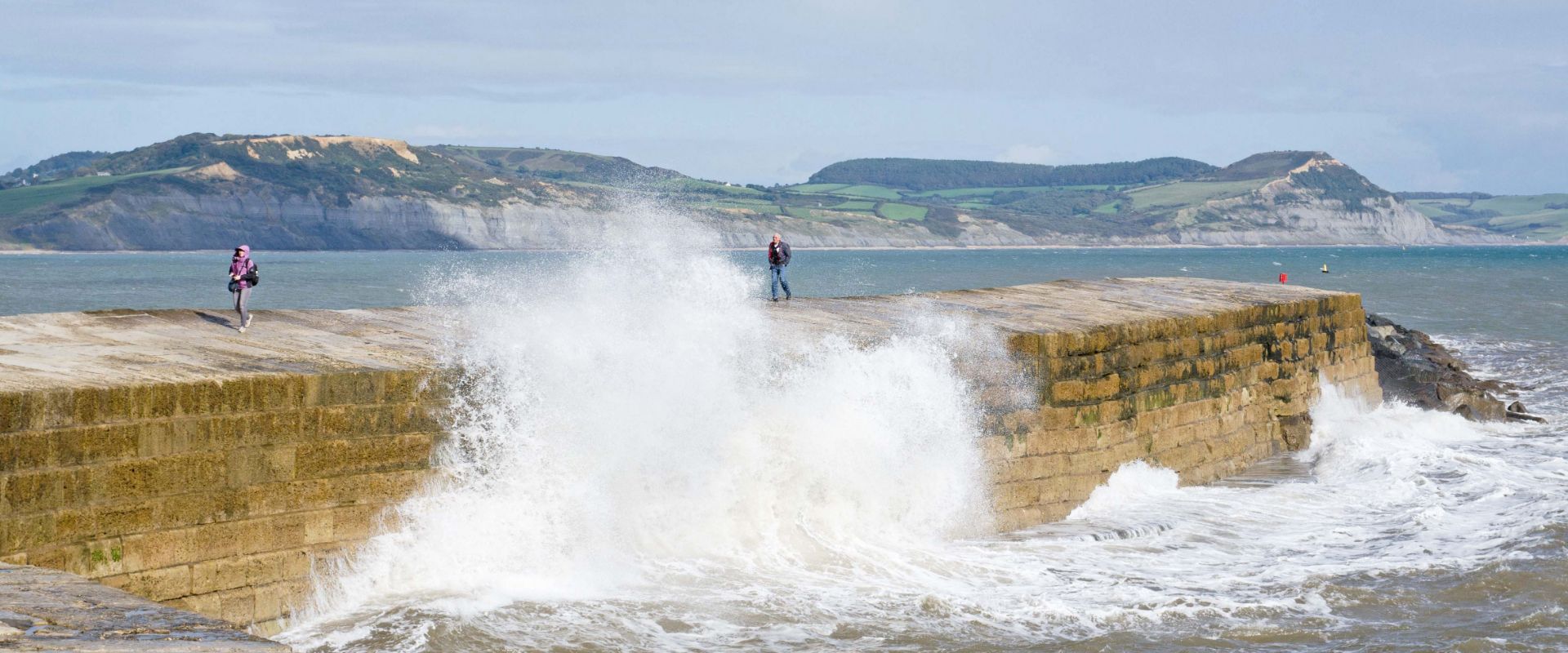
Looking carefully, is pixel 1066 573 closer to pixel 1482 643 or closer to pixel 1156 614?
pixel 1156 614

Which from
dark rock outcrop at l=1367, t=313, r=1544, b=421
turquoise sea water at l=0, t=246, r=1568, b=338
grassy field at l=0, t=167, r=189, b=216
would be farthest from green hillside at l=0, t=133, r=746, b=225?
dark rock outcrop at l=1367, t=313, r=1544, b=421

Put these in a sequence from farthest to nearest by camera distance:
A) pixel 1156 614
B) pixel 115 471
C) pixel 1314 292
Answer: pixel 1314 292 < pixel 1156 614 < pixel 115 471

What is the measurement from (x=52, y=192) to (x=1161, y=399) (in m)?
169

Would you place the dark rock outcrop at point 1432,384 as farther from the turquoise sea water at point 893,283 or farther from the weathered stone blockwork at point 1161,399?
the turquoise sea water at point 893,283

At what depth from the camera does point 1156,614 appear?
10516 mm

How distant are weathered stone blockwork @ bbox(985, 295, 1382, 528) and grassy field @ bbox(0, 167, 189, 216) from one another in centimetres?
15741

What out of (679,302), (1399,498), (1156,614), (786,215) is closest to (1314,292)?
(1399,498)

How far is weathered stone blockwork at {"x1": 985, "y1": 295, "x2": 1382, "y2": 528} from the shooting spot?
46.4ft

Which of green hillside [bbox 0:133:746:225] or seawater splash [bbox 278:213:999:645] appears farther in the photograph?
green hillside [bbox 0:133:746:225]

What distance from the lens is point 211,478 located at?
360 inches

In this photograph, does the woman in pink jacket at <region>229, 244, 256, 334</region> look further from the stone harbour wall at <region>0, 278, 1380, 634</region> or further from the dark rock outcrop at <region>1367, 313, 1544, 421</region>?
the dark rock outcrop at <region>1367, 313, 1544, 421</region>

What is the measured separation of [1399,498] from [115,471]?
12552 millimetres

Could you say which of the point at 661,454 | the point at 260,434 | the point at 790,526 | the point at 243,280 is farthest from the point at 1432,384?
the point at 260,434

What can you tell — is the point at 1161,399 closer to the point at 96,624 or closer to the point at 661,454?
the point at 661,454
